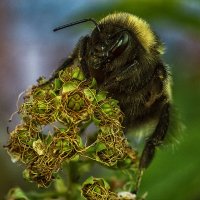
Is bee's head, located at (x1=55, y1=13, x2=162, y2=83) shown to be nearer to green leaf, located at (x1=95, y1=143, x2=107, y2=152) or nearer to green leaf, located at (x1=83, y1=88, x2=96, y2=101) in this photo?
green leaf, located at (x1=83, y1=88, x2=96, y2=101)

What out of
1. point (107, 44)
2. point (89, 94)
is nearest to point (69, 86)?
point (89, 94)

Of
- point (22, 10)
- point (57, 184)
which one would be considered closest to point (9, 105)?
point (22, 10)

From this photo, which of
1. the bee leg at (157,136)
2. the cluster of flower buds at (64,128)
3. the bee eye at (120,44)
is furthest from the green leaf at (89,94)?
the bee leg at (157,136)

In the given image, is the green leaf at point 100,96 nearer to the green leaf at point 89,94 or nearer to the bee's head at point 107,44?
the green leaf at point 89,94

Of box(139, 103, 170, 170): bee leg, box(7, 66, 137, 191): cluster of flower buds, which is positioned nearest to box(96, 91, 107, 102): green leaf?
box(7, 66, 137, 191): cluster of flower buds

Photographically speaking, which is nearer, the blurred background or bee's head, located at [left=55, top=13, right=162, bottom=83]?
bee's head, located at [left=55, top=13, right=162, bottom=83]

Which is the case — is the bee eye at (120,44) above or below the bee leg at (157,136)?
above

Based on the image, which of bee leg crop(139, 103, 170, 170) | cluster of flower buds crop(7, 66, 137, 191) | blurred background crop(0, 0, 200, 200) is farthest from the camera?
blurred background crop(0, 0, 200, 200)

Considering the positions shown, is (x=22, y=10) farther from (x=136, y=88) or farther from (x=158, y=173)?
(x=136, y=88)

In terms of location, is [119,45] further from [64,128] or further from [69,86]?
[64,128]
